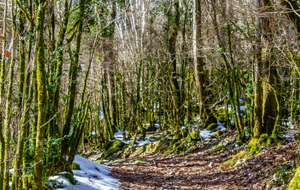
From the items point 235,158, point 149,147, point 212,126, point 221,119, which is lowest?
point 149,147

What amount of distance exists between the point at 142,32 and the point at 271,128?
10.4 metres

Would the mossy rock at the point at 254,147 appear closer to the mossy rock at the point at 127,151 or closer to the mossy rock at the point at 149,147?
the mossy rock at the point at 149,147

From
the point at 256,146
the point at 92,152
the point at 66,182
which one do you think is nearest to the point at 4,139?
the point at 66,182

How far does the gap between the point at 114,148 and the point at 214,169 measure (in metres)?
6.96

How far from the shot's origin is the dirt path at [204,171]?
5.71 m

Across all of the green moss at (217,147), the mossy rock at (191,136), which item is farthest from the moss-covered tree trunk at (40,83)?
the mossy rock at (191,136)

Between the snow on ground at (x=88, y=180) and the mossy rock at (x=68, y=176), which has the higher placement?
the mossy rock at (x=68, y=176)

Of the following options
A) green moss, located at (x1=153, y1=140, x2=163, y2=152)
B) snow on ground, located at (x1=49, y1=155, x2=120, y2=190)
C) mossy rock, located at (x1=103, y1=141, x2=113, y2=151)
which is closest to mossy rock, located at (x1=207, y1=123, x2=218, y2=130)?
green moss, located at (x1=153, y1=140, x2=163, y2=152)

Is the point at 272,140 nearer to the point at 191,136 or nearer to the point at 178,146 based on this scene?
the point at 191,136

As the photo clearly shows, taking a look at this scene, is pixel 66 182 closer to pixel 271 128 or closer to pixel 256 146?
pixel 256 146

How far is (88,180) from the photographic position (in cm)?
621

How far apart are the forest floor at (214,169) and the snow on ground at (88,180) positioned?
0.43 metres

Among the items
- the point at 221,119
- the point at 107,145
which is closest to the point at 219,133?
the point at 221,119

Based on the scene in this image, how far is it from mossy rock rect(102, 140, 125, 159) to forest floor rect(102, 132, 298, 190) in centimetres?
238
